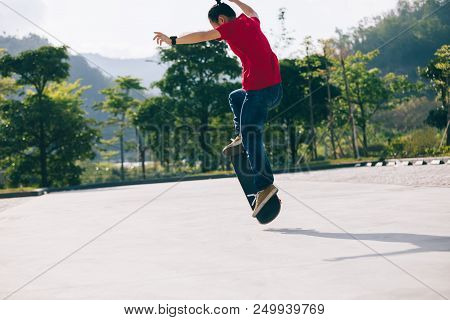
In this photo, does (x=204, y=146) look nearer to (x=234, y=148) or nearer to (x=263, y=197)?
(x=234, y=148)

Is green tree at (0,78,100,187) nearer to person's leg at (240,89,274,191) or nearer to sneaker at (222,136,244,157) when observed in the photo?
sneaker at (222,136,244,157)

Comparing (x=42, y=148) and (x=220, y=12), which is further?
(x=42, y=148)

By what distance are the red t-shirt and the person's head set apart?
7cm

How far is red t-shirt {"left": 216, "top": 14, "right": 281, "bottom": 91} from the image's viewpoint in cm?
596

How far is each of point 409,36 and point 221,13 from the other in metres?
108

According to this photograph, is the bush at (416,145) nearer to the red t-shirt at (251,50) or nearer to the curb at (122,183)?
the curb at (122,183)

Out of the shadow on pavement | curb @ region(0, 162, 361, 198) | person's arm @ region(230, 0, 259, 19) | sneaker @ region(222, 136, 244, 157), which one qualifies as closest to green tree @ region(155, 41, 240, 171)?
curb @ region(0, 162, 361, 198)

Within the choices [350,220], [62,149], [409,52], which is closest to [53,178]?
[62,149]

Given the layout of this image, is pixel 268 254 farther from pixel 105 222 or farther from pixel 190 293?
pixel 105 222

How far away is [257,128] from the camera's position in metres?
6.01

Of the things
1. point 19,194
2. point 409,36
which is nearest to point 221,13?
point 19,194

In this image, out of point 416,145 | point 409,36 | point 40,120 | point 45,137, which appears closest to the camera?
point 416,145

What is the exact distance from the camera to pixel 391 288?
3.09m

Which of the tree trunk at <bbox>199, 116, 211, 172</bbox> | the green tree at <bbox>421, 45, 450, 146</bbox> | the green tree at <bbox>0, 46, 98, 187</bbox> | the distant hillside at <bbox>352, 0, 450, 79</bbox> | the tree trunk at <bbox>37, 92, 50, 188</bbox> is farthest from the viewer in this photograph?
the distant hillside at <bbox>352, 0, 450, 79</bbox>
